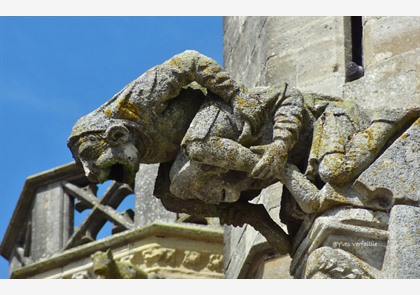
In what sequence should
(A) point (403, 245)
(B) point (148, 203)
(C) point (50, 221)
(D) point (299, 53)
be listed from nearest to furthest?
(A) point (403, 245), (D) point (299, 53), (B) point (148, 203), (C) point (50, 221)

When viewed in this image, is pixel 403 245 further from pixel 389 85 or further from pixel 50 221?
pixel 50 221

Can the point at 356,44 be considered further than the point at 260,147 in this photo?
Yes

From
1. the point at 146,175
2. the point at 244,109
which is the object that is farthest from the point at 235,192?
the point at 146,175

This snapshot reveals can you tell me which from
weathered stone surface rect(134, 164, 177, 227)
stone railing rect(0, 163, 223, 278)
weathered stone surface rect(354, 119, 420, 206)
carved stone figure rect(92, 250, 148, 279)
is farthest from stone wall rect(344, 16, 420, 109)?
weathered stone surface rect(134, 164, 177, 227)

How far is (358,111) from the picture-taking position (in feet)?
21.2

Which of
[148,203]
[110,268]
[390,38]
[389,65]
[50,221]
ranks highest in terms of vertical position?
[50,221]

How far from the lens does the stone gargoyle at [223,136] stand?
6250 mm

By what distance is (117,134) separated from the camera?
6332 mm

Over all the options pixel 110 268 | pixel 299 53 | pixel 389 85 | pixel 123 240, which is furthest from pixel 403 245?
pixel 123 240

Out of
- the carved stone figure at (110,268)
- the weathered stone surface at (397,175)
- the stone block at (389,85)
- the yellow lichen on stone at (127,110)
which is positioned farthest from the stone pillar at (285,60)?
the carved stone figure at (110,268)

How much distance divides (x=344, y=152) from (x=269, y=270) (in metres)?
2.25

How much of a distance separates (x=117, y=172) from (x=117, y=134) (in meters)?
0.15

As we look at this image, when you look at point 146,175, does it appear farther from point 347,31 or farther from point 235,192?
point 235,192

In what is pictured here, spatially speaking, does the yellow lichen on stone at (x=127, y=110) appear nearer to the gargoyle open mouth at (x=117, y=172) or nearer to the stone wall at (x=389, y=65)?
the gargoyle open mouth at (x=117, y=172)
